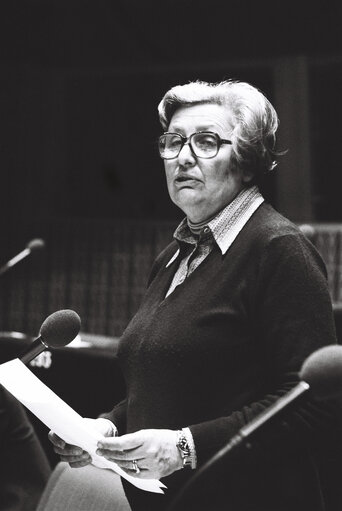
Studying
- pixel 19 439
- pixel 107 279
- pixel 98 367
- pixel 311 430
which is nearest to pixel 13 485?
pixel 19 439

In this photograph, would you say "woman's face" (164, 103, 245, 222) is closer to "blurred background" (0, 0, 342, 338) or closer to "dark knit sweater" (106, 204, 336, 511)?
"dark knit sweater" (106, 204, 336, 511)

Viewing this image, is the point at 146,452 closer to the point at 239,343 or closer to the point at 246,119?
the point at 239,343

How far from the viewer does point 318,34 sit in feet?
20.7

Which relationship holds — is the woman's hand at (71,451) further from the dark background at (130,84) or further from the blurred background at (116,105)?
the dark background at (130,84)

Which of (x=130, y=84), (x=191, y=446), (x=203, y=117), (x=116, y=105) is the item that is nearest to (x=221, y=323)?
(x=191, y=446)

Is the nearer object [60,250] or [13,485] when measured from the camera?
[13,485]

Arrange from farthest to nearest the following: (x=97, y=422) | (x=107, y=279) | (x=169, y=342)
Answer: (x=107, y=279)
(x=97, y=422)
(x=169, y=342)

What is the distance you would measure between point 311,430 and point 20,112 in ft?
19.8

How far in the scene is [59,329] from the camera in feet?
4.80

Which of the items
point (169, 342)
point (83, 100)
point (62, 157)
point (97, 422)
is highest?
point (83, 100)

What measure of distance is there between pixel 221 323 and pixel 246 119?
16.5 inches

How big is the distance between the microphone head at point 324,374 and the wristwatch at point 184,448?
0.39 metres

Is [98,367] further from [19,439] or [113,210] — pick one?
[113,210]

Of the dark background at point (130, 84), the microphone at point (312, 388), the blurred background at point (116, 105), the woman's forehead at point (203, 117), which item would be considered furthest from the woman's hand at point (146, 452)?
the dark background at point (130, 84)
